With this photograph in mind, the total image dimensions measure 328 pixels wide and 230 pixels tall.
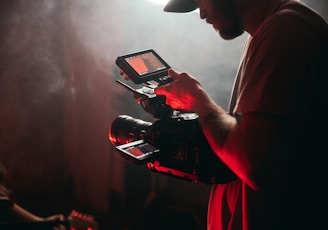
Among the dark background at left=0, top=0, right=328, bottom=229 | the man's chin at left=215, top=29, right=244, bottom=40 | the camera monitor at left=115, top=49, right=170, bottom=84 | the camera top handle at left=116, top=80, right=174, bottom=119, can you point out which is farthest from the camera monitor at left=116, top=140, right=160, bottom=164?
the dark background at left=0, top=0, right=328, bottom=229

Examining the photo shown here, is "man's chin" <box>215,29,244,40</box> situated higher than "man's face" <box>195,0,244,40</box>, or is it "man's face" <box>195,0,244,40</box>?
"man's face" <box>195,0,244,40</box>

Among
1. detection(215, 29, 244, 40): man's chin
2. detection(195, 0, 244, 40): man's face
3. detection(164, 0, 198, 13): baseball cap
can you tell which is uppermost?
detection(164, 0, 198, 13): baseball cap

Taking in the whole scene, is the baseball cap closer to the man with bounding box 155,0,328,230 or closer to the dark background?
the man with bounding box 155,0,328,230

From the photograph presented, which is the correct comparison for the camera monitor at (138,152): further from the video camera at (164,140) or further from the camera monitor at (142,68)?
the camera monitor at (142,68)

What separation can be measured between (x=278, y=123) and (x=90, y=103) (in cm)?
230

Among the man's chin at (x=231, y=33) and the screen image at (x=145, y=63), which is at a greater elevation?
the man's chin at (x=231, y=33)

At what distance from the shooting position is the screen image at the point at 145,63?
1.10m

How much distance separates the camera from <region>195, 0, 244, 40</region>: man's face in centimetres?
92

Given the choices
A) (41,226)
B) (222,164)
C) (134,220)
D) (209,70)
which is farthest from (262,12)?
(134,220)

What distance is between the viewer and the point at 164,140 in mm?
982

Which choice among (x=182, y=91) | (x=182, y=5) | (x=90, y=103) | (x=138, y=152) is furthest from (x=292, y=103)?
(x=90, y=103)

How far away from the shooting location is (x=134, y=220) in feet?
9.05

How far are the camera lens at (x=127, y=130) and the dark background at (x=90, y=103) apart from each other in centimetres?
161

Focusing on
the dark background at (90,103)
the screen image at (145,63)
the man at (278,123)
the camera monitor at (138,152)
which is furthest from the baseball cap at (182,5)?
the dark background at (90,103)
